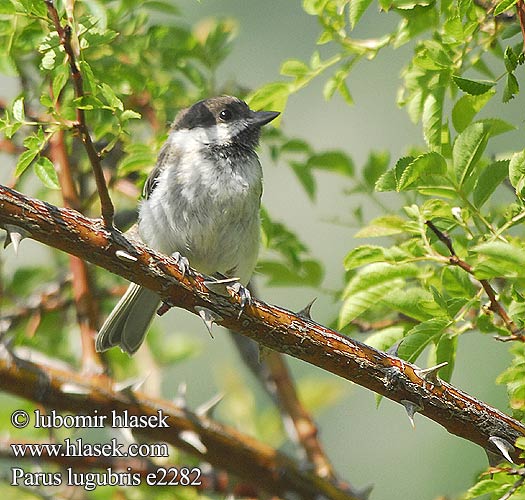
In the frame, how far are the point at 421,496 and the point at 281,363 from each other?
120 centimetres

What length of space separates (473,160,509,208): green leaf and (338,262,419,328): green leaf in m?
0.26

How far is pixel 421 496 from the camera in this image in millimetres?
4027

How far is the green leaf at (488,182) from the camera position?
212cm

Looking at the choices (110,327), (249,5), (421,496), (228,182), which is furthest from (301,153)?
(249,5)

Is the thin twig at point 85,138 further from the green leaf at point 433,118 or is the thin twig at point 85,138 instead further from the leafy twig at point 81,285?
the leafy twig at point 81,285

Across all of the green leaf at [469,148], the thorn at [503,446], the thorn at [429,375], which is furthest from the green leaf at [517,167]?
the thorn at [503,446]

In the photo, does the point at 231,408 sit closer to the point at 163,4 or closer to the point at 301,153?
the point at 301,153

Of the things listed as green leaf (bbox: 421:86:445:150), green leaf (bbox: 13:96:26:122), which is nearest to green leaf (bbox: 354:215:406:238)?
green leaf (bbox: 421:86:445:150)

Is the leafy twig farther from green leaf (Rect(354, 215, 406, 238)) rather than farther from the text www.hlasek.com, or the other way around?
green leaf (Rect(354, 215, 406, 238))

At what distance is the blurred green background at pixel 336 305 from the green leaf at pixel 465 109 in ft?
4.16

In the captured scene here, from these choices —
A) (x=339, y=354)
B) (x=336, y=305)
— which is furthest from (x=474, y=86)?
(x=336, y=305)

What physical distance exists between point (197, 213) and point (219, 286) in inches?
47.5

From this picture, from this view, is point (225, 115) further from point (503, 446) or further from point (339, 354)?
point (503, 446)

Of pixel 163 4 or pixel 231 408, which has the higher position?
pixel 163 4
